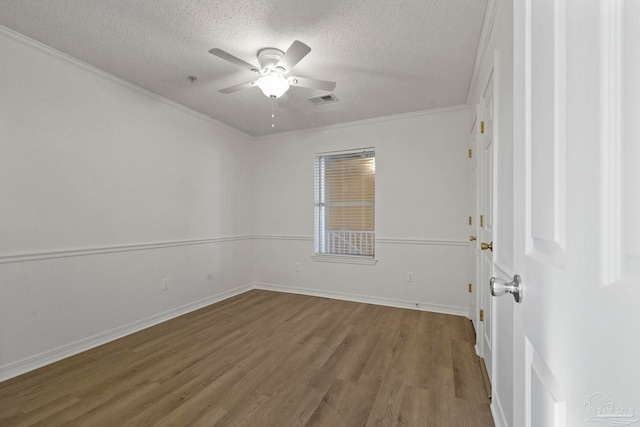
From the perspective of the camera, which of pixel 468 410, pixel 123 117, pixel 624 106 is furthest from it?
pixel 123 117

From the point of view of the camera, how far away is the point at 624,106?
0.99ft

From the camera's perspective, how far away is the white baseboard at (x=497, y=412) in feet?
4.88

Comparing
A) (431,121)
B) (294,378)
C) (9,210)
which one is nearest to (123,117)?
(9,210)

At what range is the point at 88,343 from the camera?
252 cm

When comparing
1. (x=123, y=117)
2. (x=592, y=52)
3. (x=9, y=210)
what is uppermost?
(x=123, y=117)

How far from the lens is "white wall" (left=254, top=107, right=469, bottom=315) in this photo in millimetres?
3436

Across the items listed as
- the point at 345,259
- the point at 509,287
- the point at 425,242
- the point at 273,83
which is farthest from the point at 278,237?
the point at 509,287

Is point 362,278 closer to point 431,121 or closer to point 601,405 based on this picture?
point 431,121

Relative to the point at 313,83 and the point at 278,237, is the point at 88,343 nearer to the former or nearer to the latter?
the point at 278,237

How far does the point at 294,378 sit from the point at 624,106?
7.43ft

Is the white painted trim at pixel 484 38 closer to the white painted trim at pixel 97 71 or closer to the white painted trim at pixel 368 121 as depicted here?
the white painted trim at pixel 368 121

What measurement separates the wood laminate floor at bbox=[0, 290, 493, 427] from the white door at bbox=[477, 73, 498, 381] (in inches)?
10.4

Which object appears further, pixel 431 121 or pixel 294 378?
pixel 431 121

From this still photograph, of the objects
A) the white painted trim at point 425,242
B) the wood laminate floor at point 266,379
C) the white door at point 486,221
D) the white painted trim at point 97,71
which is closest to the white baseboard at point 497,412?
the wood laminate floor at point 266,379
